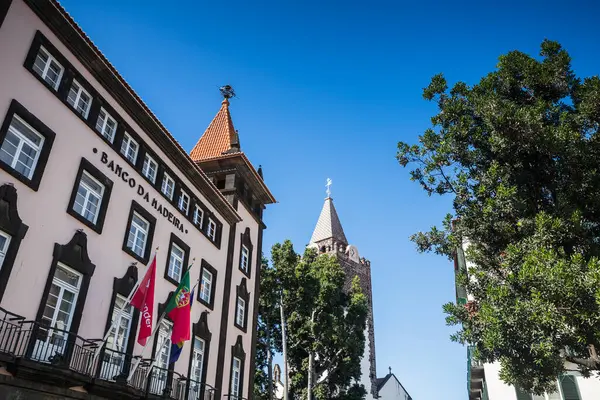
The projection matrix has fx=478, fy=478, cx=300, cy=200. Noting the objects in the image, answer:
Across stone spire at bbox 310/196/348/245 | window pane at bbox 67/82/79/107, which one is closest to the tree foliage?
window pane at bbox 67/82/79/107

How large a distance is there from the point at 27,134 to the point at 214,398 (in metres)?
12.7

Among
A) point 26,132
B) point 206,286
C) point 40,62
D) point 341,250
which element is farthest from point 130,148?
point 341,250

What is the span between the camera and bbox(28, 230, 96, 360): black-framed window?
40.3 ft

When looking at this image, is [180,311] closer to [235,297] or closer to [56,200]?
[56,200]

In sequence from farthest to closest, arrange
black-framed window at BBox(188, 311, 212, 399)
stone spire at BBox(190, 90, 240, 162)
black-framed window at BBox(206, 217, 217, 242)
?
stone spire at BBox(190, 90, 240, 162) < black-framed window at BBox(206, 217, 217, 242) < black-framed window at BBox(188, 311, 212, 399)


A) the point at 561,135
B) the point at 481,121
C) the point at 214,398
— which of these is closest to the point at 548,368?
the point at 561,135

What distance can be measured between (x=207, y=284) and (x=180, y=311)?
5.85m

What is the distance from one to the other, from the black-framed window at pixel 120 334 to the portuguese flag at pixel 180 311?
147cm

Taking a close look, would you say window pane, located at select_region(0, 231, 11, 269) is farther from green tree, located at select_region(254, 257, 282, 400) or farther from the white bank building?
green tree, located at select_region(254, 257, 282, 400)

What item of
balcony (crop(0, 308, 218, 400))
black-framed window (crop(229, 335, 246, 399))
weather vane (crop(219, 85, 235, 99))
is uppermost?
weather vane (crop(219, 85, 235, 99))

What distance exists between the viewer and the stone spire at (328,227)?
266 ft

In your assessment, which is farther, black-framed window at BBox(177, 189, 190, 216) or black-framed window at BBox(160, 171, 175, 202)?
black-framed window at BBox(177, 189, 190, 216)

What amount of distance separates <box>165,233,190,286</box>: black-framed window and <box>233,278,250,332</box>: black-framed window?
488cm

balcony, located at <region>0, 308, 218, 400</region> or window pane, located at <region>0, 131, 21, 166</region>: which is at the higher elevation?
window pane, located at <region>0, 131, 21, 166</region>
